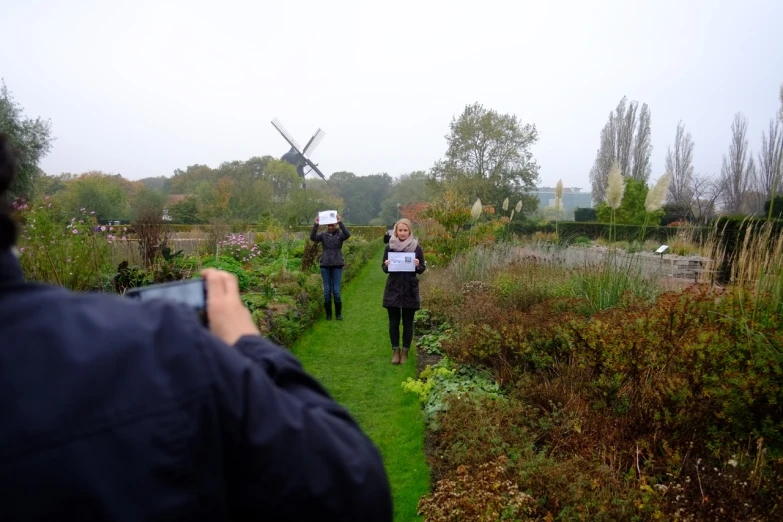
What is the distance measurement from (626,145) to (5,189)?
4350 cm

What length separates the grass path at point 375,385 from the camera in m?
3.94

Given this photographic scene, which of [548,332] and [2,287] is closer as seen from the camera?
[2,287]

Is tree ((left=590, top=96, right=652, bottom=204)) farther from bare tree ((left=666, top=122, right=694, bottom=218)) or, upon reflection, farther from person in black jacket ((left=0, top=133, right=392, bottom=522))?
person in black jacket ((left=0, top=133, right=392, bottom=522))

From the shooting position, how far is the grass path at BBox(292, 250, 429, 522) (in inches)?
155

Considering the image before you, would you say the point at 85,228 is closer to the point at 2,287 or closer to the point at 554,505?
the point at 554,505

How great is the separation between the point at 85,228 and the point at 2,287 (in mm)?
8933

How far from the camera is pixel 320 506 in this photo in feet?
2.86

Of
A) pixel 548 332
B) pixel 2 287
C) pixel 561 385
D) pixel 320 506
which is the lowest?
pixel 561 385

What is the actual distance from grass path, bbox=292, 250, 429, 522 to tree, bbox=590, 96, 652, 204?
34269mm

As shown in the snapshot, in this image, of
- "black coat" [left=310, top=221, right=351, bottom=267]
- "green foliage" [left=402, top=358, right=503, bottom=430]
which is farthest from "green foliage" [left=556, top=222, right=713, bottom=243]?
"green foliage" [left=402, top=358, right=503, bottom=430]

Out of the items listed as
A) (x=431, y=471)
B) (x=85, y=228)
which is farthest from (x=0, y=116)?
(x=431, y=471)

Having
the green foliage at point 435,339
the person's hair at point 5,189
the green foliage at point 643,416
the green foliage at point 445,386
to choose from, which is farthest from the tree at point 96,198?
the person's hair at point 5,189

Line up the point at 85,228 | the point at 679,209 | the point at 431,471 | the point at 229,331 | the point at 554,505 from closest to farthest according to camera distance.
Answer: the point at 229,331, the point at 554,505, the point at 431,471, the point at 85,228, the point at 679,209

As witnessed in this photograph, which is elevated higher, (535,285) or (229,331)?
(229,331)
